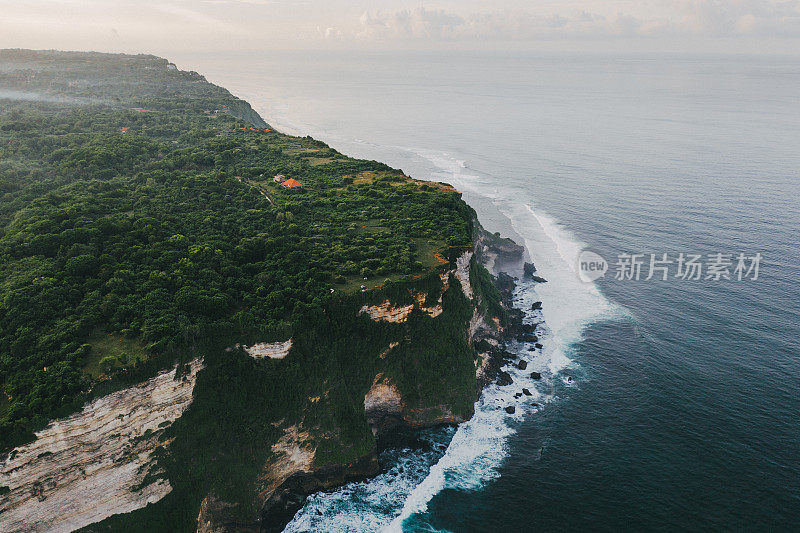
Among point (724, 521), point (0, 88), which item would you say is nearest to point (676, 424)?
point (724, 521)

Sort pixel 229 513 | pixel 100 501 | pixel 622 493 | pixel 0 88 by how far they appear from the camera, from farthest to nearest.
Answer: pixel 0 88 → pixel 622 493 → pixel 229 513 → pixel 100 501

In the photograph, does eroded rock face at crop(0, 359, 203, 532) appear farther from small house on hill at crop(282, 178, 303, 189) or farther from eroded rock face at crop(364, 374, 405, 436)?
small house on hill at crop(282, 178, 303, 189)

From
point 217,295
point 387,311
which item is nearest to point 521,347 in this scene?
point 387,311

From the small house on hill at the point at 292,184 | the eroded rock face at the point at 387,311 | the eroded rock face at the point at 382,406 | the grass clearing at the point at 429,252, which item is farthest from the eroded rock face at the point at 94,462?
the small house on hill at the point at 292,184

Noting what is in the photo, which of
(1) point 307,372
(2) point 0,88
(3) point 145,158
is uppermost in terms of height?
(2) point 0,88

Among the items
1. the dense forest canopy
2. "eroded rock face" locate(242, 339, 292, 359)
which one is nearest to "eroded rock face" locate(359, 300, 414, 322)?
the dense forest canopy

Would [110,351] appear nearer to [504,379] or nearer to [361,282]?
[361,282]

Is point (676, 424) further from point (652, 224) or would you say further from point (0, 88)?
point (0, 88)
